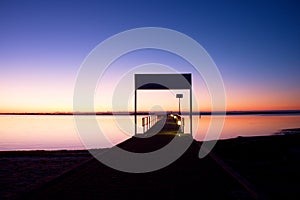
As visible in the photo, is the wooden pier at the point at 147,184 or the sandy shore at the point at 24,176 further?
the sandy shore at the point at 24,176

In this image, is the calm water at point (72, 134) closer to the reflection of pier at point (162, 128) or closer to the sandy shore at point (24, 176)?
the reflection of pier at point (162, 128)

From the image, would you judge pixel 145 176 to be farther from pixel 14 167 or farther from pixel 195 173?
pixel 14 167

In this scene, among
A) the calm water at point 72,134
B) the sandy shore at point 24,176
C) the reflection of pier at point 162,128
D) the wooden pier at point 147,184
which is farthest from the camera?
the calm water at point 72,134

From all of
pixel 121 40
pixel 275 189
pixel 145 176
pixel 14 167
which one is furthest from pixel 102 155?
pixel 121 40

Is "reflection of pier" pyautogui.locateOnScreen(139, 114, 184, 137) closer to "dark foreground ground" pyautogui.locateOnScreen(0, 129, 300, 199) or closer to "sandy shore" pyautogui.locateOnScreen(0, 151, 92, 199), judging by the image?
"sandy shore" pyautogui.locateOnScreen(0, 151, 92, 199)

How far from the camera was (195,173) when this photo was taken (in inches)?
356

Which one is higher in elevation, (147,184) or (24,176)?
(147,184)

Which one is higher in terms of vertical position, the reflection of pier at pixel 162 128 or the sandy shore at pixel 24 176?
the reflection of pier at pixel 162 128

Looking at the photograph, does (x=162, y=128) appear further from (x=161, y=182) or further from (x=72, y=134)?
(x=72, y=134)

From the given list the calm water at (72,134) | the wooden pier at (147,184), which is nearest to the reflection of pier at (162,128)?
the calm water at (72,134)

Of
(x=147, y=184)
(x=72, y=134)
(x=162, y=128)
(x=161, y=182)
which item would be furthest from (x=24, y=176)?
(x=72, y=134)

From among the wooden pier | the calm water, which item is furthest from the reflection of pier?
the wooden pier

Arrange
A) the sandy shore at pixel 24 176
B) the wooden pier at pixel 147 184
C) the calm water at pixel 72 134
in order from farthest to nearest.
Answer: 1. the calm water at pixel 72 134
2. the sandy shore at pixel 24 176
3. the wooden pier at pixel 147 184

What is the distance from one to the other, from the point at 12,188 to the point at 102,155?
485cm
